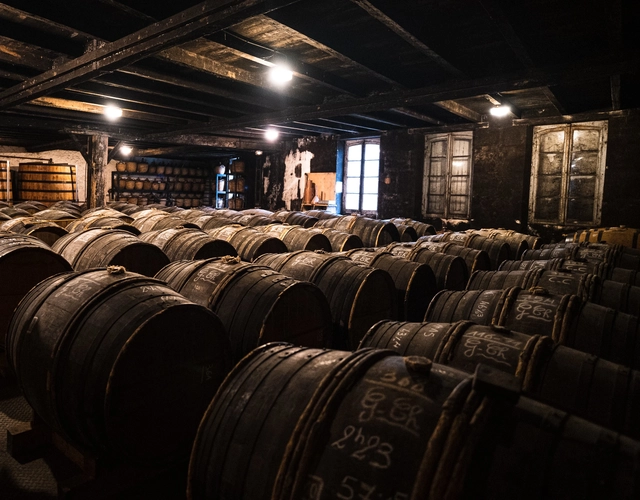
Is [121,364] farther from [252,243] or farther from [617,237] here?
[617,237]

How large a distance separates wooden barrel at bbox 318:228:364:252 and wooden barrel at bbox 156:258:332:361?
11.2ft

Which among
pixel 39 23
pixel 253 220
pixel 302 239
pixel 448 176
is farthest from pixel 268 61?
pixel 448 176

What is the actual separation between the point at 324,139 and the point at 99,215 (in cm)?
966

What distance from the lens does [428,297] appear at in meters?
5.33

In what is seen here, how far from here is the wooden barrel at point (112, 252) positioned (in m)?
4.50

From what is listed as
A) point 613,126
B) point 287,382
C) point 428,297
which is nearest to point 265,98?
point 428,297

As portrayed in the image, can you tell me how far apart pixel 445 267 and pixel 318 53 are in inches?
151

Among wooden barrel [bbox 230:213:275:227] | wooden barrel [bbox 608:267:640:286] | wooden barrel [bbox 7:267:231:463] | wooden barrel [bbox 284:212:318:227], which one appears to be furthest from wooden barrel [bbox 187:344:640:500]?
wooden barrel [bbox 284:212:318:227]

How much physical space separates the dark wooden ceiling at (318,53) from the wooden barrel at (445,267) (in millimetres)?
2711

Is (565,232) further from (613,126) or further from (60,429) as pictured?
(60,429)

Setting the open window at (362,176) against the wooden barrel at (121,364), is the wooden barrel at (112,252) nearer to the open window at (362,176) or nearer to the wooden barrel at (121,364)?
the wooden barrel at (121,364)

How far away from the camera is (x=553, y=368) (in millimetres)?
2146

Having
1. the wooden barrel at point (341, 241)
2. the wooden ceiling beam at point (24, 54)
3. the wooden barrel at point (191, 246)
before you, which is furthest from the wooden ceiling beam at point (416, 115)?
the wooden ceiling beam at point (24, 54)

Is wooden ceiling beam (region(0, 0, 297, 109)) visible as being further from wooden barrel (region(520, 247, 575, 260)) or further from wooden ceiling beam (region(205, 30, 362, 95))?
wooden barrel (region(520, 247, 575, 260))
